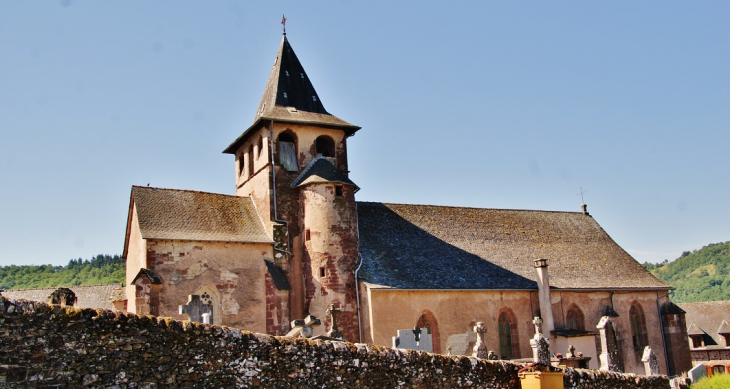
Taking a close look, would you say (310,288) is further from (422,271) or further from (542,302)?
(542,302)

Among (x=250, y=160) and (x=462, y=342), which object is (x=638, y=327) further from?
(x=250, y=160)

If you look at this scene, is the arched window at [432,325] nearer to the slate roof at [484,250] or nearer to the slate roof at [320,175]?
the slate roof at [484,250]

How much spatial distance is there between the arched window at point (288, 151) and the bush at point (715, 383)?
16.7 metres

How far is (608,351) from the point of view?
24578 millimetres

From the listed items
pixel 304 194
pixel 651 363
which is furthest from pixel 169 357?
pixel 304 194

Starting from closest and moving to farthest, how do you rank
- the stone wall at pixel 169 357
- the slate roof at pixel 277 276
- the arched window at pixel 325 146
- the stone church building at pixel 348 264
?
the stone wall at pixel 169 357 < the stone church building at pixel 348 264 < the slate roof at pixel 277 276 < the arched window at pixel 325 146

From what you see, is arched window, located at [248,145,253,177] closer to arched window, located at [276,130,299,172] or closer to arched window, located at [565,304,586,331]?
arched window, located at [276,130,299,172]

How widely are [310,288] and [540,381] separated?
14.2 m

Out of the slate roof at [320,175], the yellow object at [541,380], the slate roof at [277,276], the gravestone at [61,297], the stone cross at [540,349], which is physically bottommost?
the yellow object at [541,380]

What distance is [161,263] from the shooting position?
2450 centimetres

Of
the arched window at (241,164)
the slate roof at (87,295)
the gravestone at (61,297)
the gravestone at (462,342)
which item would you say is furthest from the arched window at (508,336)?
the slate roof at (87,295)

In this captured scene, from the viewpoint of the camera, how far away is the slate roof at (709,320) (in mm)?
50844

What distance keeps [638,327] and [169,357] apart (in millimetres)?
28496

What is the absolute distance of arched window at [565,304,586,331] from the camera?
31.4 metres
